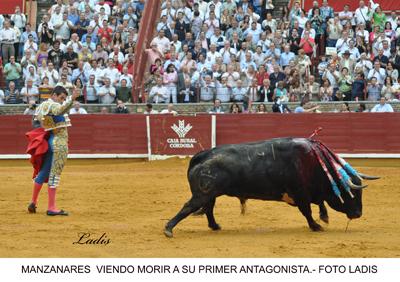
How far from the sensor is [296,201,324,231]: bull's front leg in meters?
10.4

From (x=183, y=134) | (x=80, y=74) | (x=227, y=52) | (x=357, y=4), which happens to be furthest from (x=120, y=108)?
(x=357, y=4)

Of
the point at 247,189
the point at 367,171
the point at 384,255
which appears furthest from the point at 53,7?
the point at 384,255

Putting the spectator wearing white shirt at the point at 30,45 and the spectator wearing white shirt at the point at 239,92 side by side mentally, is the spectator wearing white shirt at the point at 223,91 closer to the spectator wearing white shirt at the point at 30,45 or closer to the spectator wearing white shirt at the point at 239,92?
the spectator wearing white shirt at the point at 239,92


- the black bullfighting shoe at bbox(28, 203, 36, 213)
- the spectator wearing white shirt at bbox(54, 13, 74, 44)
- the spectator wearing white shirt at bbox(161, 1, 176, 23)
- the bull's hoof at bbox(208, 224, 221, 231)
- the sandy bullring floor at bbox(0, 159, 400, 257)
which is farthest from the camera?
the spectator wearing white shirt at bbox(54, 13, 74, 44)

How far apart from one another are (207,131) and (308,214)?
10324 millimetres

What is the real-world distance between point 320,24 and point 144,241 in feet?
40.7

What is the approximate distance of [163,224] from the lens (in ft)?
37.2

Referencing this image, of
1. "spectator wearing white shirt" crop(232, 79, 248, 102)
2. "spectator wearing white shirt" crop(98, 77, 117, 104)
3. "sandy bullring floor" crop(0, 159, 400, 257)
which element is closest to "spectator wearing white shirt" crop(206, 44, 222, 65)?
"spectator wearing white shirt" crop(232, 79, 248, 102)

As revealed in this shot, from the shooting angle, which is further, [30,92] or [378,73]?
[30,92]

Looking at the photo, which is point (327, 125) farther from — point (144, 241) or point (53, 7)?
point (144, 241)

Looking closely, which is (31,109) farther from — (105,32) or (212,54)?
(212,54)

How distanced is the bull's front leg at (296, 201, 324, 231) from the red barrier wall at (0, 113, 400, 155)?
9.66 meters

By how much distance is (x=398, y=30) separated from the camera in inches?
822

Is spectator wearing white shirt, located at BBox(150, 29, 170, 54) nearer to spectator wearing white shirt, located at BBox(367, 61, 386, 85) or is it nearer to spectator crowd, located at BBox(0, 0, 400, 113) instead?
spectator crowd, located at BBox(0, 0, 400, 113)
